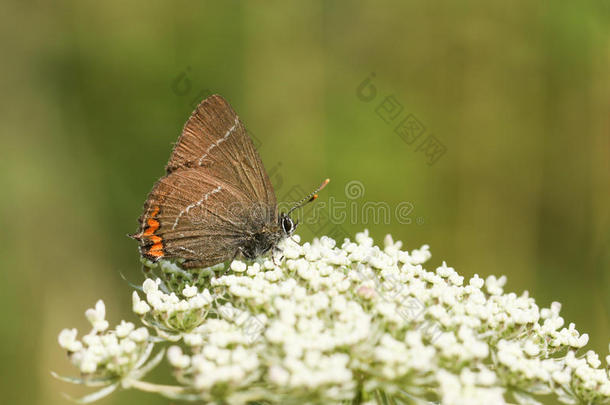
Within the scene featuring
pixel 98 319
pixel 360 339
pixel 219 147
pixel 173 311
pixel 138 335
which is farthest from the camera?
pixel 219 147

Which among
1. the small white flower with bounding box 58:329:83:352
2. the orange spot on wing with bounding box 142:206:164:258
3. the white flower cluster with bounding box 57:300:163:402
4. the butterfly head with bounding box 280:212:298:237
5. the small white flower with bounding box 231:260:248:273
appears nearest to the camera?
the white flower cluster with bounding box 57:300:163:402

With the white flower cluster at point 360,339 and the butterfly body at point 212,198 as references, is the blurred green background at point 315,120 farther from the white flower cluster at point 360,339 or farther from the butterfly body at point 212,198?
the white flower cluster at point 360,339

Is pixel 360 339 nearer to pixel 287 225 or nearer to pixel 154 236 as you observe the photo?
pixel 287 225

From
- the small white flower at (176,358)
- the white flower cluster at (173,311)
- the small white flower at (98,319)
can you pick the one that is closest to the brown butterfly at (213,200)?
the white flower cluster at (173,311)

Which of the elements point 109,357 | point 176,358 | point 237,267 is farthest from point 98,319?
point 237,267

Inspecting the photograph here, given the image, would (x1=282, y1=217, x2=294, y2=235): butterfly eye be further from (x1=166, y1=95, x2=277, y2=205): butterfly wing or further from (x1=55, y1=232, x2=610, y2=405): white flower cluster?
(x1=55, y1=232, x2=610, y2=405): white flower cluster

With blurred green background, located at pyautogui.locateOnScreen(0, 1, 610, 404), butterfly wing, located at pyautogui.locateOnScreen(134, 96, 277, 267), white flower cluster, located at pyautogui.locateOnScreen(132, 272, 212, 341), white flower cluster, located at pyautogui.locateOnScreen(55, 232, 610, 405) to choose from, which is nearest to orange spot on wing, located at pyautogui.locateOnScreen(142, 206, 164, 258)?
butterfly wing, located at pyautogui.locateOnScreen(134, 96, 277, 267)
